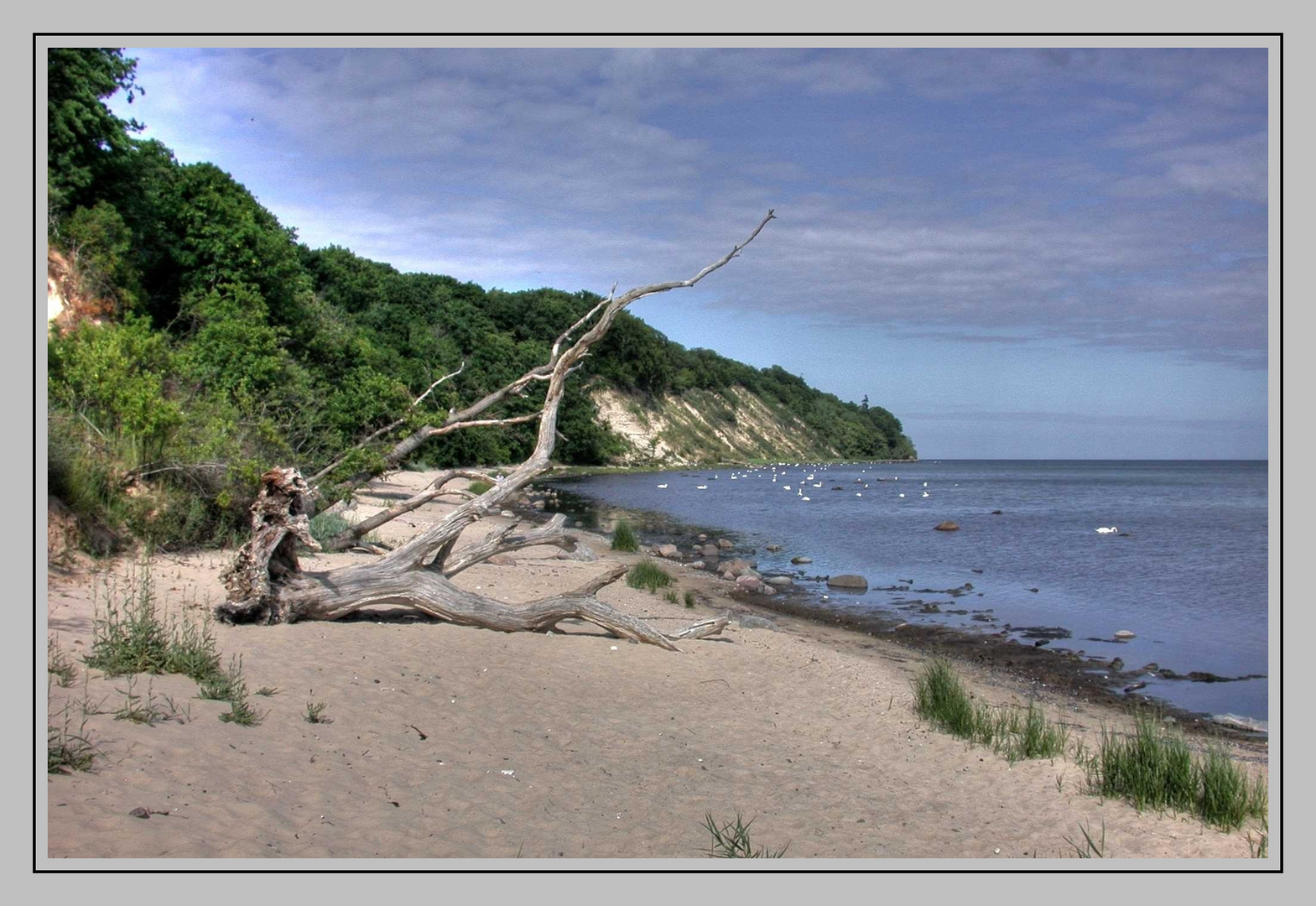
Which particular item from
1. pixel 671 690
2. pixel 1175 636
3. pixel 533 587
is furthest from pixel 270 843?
pixel 1175 636

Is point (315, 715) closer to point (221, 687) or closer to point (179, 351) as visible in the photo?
point (221, 687)

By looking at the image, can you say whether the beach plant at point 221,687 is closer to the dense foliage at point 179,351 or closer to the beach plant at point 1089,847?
the dense foliage at point 179,351

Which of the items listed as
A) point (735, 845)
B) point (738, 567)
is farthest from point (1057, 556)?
point (735, 845)

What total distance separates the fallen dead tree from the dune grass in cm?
301

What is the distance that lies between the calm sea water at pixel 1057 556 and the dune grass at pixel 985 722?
13.1 feet

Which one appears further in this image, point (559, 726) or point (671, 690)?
point (671, 690)

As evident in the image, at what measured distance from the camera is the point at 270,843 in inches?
177

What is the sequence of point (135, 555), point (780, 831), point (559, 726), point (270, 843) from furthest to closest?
point (135, 555) < point (559, 726) < point (780, 831) < point (270, 843)

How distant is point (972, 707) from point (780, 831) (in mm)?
4407

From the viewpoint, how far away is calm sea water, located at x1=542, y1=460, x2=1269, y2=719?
14.4 m

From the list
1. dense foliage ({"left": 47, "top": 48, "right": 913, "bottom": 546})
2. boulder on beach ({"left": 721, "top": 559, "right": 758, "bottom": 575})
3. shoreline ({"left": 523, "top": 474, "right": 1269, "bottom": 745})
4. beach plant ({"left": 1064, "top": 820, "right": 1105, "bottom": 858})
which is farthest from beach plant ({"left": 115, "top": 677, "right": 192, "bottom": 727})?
boulder on beach ({"left": 721, "top": 559, "right": 758, "bottom": 575})

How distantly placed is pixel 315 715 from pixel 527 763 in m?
1.51

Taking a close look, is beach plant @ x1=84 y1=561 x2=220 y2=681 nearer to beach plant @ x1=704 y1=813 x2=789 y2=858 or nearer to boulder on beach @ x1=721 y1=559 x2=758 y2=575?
beach plant @ x1=704 y1=813 x2=789 y2=858

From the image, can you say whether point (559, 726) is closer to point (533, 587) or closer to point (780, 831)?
point (780, 831)
